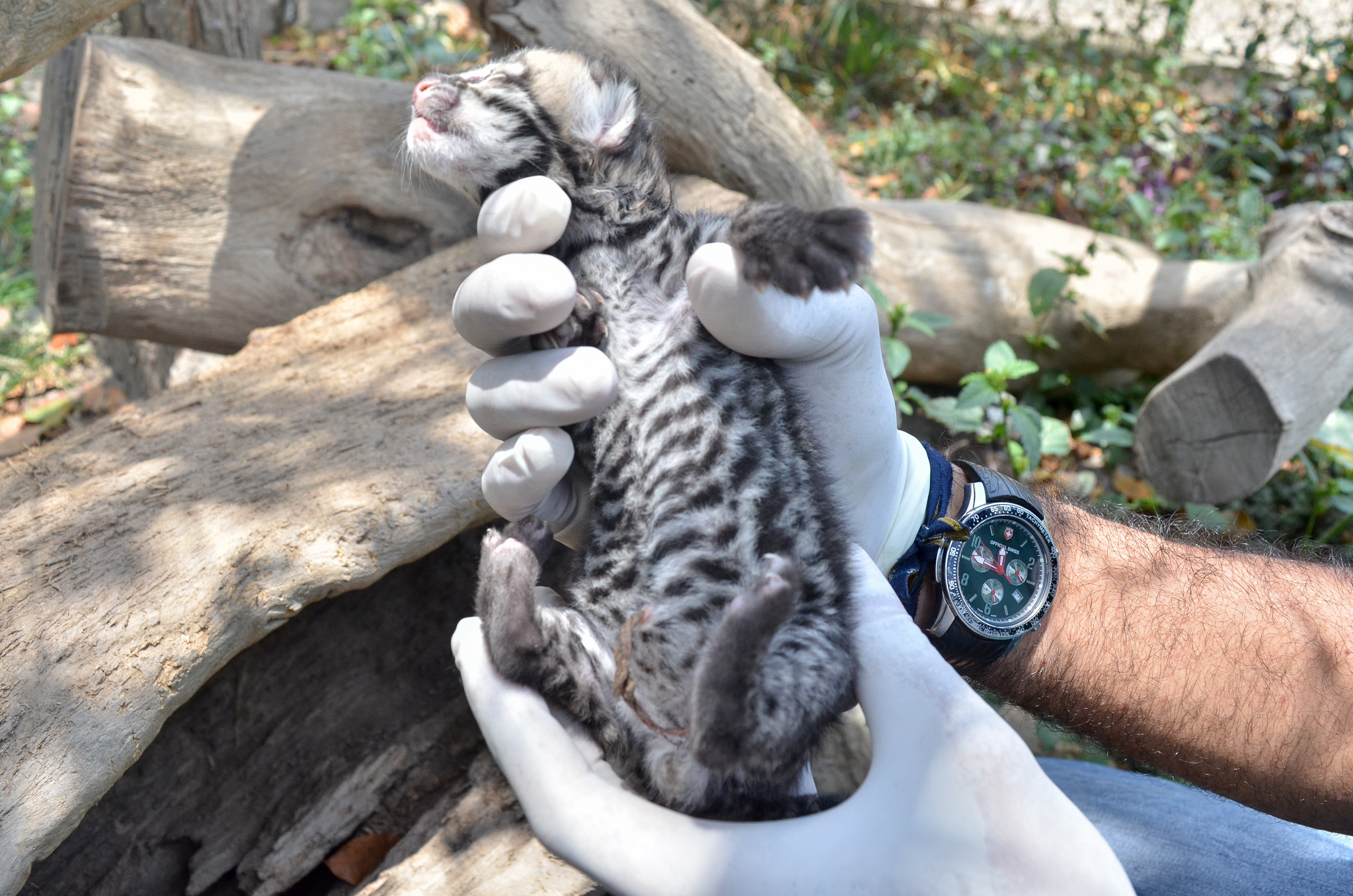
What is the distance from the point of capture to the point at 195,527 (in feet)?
7.43

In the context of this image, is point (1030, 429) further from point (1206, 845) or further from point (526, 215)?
point (526, 215)

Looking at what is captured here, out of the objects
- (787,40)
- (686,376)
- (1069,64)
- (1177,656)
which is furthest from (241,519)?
(1069,64)

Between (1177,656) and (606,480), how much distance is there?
61.1 inches

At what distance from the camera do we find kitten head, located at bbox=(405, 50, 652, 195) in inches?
87.3

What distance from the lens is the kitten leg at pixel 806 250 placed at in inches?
70.3

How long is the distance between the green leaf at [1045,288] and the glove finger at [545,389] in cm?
254

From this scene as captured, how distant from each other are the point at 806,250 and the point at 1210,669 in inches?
60.1

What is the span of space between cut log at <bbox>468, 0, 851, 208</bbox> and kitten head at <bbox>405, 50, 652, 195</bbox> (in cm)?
104

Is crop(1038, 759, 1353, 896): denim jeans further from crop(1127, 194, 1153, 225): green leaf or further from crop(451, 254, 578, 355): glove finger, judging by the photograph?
crop(1127, 194, 1153, 225): green leaf

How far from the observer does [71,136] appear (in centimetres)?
308

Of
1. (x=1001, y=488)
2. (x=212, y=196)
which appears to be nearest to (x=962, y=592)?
(x=1001, y=488)

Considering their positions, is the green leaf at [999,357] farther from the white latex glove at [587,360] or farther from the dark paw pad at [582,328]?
the dark paw pad at [582,328]

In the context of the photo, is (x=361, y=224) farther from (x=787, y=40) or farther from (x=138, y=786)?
(x=787, y=40)

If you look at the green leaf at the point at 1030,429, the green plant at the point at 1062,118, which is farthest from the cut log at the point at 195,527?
the green plant at the point at 1062,118
